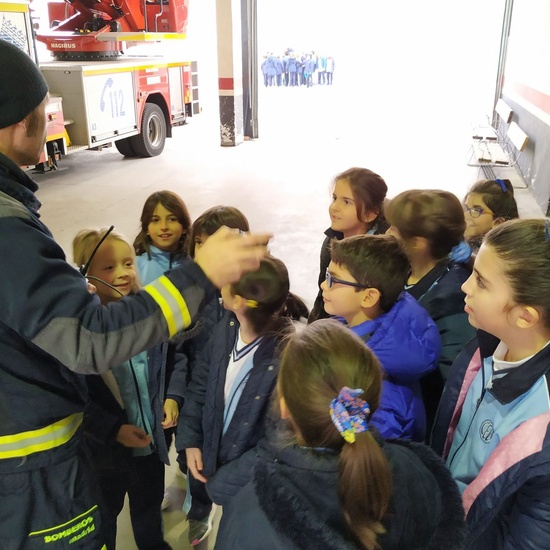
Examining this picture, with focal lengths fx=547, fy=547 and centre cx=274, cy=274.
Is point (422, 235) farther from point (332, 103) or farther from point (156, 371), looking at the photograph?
point (332, 103)

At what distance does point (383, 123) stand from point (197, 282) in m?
14.7

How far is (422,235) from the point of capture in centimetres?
222

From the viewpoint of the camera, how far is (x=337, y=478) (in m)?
1.02

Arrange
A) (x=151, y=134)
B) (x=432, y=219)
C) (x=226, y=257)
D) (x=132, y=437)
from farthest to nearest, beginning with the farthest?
(x=151, y=134) → (x=432, y=219) → (x=132, y=437) → (x=226, y=257)

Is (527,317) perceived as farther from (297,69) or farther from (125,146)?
(297,69)

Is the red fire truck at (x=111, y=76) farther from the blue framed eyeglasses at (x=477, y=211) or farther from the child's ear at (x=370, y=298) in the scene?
the child's ear at (x=370, y=298)

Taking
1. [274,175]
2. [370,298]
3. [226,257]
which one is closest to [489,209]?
[370,298]

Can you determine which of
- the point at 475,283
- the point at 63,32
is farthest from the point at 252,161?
the point at 475,283

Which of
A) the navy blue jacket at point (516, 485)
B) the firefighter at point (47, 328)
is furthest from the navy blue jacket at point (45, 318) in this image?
the navy blue jacket at point (516, 485)

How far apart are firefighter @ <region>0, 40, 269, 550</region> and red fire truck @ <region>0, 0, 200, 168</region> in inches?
236

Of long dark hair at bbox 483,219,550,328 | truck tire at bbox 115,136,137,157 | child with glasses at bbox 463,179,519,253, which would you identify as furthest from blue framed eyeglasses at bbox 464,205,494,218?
truck tire at bbox 115,136,137,157

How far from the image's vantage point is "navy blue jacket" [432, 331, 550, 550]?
1.21m

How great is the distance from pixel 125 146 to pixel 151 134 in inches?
23.8

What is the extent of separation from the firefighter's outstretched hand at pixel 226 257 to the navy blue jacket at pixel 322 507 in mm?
391
